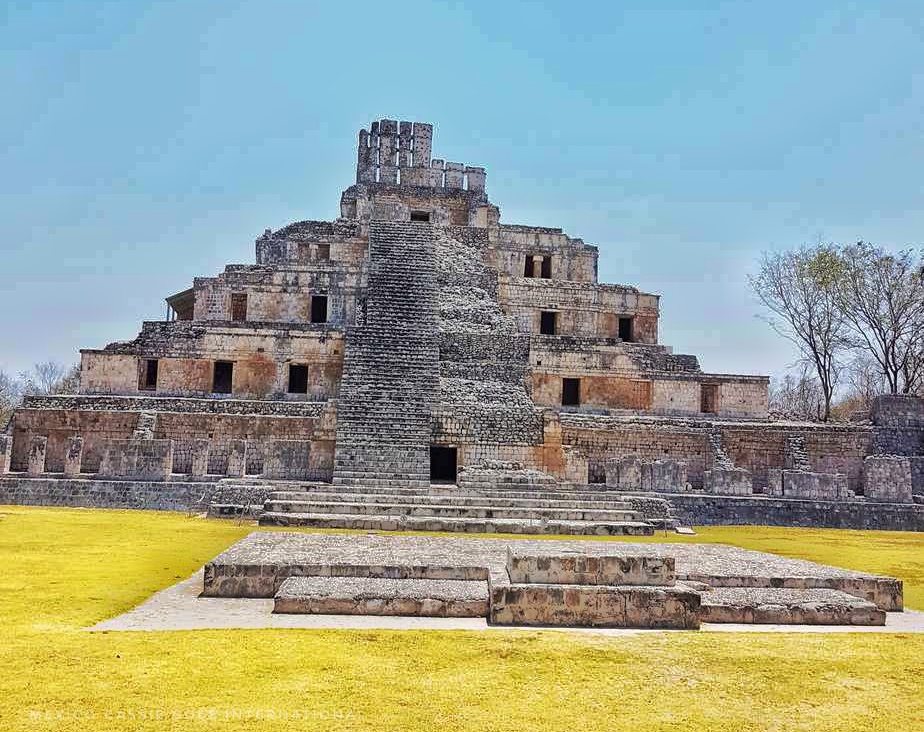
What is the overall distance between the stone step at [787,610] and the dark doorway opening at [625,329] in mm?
22759

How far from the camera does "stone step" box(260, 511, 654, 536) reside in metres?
15.8

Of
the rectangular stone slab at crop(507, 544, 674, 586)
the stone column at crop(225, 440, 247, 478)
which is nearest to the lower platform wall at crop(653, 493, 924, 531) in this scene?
the stone column at crop(225, 440, 247, 478)

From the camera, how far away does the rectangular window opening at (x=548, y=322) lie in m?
30.2

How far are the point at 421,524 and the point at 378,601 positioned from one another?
8195 millimetres

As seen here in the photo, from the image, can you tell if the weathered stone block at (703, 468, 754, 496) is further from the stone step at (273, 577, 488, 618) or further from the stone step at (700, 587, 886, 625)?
the stone step at (273, 577, 488, 618)

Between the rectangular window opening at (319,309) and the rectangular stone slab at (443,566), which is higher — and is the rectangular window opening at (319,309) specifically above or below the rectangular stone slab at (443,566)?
above

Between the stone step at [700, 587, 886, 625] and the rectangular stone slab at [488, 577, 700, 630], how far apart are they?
Answer: 48 cm

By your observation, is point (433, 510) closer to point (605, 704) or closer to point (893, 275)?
point (605, 704)

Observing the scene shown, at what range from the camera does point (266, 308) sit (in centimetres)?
2791

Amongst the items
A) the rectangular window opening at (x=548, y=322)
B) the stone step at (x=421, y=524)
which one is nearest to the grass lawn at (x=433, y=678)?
the stone step at (x=421, y=524)

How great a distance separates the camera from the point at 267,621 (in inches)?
284

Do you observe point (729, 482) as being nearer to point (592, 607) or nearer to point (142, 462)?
point (142, 462)

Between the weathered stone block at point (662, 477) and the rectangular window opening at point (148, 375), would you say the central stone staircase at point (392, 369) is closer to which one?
the weathered stone block at point (662, 477)

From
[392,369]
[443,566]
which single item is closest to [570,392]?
[392,369]
